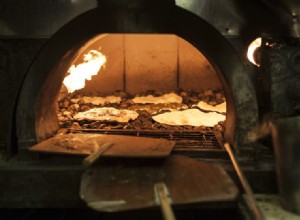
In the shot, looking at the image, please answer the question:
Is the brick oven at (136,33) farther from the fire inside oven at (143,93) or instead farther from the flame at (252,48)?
the fire inside oven at (143,93)

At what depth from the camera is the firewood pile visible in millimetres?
4262

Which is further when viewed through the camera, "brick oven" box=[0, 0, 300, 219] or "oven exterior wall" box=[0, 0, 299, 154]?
"oven exterior wall" box=[0, 0, 299, 154]

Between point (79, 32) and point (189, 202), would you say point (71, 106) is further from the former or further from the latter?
point (189, 202)

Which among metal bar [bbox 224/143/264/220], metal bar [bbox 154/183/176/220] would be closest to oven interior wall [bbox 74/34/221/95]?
metal bar [bbox 224/143/264/220]

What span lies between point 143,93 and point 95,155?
388 centimetres

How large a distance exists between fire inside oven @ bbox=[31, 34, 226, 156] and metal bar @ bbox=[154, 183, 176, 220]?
918 mm

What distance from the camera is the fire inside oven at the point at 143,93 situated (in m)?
4.07

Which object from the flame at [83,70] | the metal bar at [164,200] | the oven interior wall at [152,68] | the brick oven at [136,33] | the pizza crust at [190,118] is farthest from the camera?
the oven interior wall at [152,68]

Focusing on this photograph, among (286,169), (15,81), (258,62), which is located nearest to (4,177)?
(15,81)

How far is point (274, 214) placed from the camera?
258cm

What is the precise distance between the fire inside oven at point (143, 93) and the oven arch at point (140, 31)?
395 mm

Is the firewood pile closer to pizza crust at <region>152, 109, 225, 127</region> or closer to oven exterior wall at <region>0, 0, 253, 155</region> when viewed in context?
pizza crust at <region>152, 109, 225, 127</region>

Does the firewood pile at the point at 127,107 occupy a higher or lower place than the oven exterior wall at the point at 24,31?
lower

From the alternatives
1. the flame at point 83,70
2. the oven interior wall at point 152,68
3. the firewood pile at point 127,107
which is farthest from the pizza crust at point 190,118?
the oven interior wall at point 152,68
